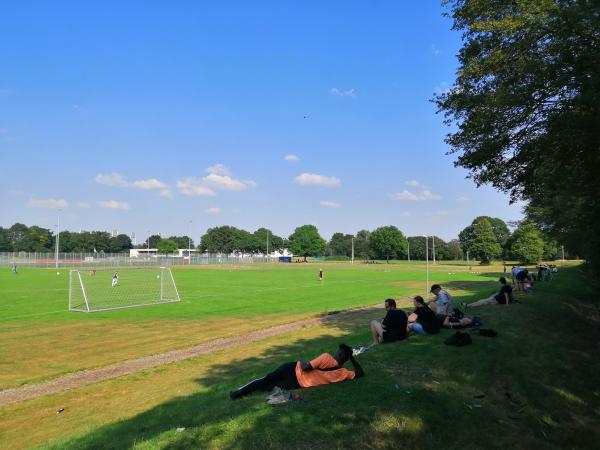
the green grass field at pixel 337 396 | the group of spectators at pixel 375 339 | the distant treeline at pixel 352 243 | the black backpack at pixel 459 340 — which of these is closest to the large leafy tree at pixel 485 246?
the distant treeline at pixel 352 243

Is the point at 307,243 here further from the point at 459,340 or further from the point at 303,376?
the point at 303,376

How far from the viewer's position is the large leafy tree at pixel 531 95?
849cm

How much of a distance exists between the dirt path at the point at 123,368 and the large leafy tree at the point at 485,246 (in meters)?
110

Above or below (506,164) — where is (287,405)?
below

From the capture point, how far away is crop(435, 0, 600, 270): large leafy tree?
334 inches

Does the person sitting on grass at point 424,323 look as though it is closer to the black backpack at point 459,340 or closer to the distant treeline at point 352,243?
the black backpack at point 459,340

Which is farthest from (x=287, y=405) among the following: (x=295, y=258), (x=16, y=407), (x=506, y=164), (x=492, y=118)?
(x=295, y=258)

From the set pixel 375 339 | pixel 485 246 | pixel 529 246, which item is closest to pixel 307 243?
pixel 485 246

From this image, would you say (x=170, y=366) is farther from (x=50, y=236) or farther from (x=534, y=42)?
(x=50, y=236)

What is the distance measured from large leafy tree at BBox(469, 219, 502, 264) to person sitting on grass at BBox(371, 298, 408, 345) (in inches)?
4520

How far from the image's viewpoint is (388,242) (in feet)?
471

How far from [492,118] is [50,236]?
191497mm

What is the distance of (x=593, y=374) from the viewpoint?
1025 centimetres

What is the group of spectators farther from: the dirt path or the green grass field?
the dirt path
